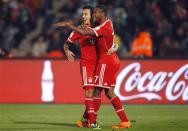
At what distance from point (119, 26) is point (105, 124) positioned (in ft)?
29.7

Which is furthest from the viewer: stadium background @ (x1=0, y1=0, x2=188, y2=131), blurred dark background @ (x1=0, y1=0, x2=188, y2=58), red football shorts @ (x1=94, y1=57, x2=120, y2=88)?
blurred dark background @ (x1=0, y1=0, x2=188, y2=58)

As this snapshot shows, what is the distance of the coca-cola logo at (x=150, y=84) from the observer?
61.5ft

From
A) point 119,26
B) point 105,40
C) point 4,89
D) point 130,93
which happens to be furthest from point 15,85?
point 105,40

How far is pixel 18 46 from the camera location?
22625 mm

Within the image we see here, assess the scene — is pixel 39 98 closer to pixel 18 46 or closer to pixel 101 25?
pixel 18 46

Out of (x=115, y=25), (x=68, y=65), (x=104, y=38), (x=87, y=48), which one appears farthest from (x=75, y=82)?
(x=104, y=38)

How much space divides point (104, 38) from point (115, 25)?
9.56 m

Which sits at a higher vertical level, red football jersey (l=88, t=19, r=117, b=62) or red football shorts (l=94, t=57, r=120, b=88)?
red football jersey (l=88, t=19, r=117, b=62)

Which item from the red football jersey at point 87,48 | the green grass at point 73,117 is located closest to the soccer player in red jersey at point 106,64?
the red football jersey at point 87,48

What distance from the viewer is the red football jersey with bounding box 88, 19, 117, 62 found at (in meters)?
12.5

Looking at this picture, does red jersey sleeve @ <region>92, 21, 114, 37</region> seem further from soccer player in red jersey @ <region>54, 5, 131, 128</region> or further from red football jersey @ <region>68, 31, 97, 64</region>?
red football jersey @ <region>68, 31, 97, 64</region>

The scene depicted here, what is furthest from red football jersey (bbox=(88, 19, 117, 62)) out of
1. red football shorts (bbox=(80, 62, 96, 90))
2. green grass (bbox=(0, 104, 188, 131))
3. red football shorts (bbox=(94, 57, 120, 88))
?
green grass (bbox=(0, 104, 188, 131))

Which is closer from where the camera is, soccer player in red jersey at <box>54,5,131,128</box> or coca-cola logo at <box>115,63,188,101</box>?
soccer player in red jersey at <box>54,5,131,128</box>

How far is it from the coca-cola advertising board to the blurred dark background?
295cm
